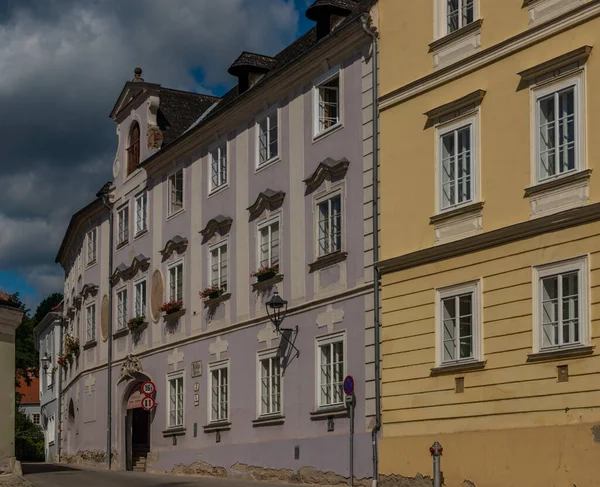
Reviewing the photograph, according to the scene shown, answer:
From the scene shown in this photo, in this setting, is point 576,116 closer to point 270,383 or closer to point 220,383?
point 270,383

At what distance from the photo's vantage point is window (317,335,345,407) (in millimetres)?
26578

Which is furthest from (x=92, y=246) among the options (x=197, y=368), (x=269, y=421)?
(x=269, y=421)

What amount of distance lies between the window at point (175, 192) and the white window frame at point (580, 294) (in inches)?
679

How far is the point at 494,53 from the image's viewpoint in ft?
72.5

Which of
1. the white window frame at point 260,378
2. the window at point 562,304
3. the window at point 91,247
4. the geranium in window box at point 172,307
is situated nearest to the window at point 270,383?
the white window frame at point 260,378

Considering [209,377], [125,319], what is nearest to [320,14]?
[209,377]

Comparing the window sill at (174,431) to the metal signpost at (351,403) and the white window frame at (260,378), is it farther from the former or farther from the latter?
the metal signpost at (351,403)

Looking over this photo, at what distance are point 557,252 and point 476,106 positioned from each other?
3.54 meters

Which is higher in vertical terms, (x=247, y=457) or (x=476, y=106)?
(x=476, y=106)

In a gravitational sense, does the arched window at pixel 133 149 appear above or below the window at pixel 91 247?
above

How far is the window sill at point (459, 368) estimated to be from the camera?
21.8 metres

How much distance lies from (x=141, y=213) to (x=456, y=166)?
18.2 m

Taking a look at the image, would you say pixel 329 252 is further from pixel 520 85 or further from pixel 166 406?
pixel 166 406

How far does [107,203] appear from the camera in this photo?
139 ft
